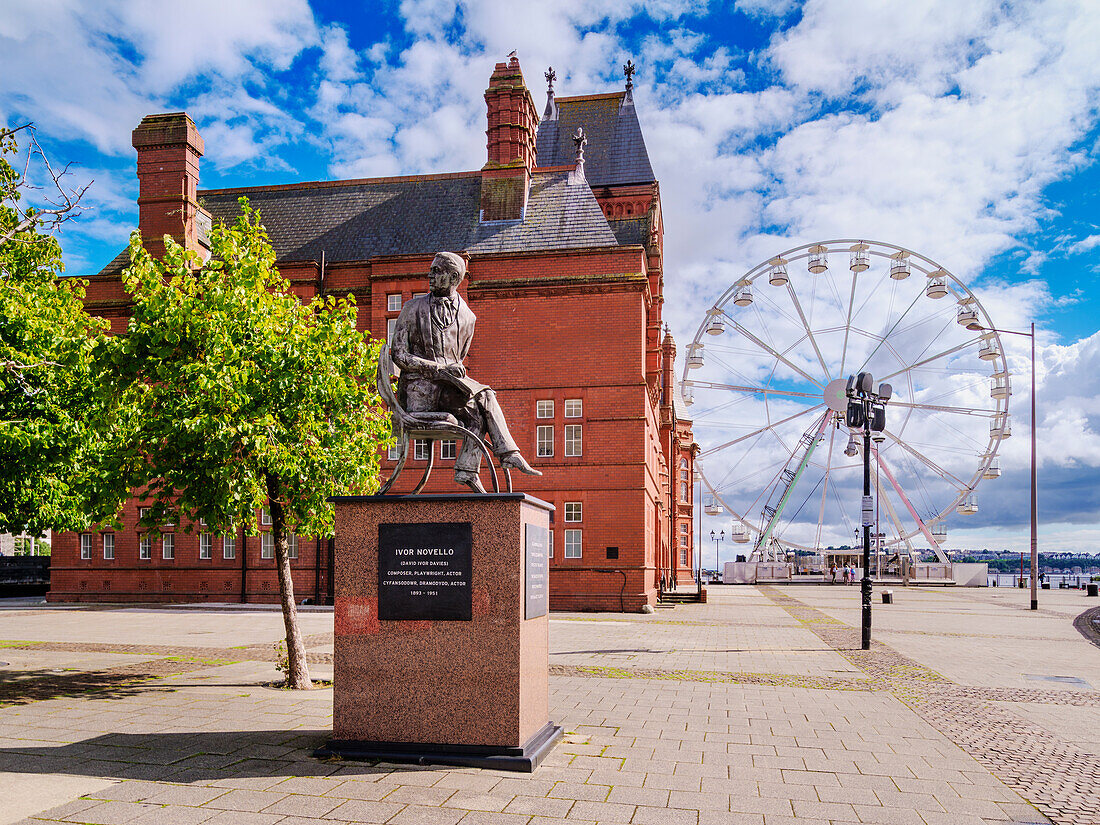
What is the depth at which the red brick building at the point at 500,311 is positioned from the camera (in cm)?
3162

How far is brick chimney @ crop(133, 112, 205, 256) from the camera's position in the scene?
3500cm

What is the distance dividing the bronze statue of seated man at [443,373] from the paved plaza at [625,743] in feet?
10.3

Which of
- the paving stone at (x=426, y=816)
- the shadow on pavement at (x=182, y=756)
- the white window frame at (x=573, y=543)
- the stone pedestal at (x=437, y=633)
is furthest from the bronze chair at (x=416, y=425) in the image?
the white window frame at (x=573, y=543)

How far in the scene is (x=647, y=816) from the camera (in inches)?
261

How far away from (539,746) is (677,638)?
13658 mm

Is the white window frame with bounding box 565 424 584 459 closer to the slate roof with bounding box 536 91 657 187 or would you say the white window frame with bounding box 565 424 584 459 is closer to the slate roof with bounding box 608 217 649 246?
the slate roof with bounding box 608 217 649 246

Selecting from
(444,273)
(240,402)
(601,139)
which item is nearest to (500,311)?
(240,402)

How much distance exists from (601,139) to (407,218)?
18.4m

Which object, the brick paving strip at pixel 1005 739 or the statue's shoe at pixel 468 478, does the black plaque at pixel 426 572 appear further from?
the brick paving strip at pixel 1005 739

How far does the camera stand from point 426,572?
8.23 meters

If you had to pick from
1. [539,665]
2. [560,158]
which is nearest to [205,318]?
[539,665]

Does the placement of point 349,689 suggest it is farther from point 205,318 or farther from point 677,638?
point 677,638

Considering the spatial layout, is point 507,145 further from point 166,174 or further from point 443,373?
point 443,373

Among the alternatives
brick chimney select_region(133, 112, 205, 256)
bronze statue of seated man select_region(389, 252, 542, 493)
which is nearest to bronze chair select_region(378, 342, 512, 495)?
bronze statue of seated man select_region(389, 252, 542, 493)
